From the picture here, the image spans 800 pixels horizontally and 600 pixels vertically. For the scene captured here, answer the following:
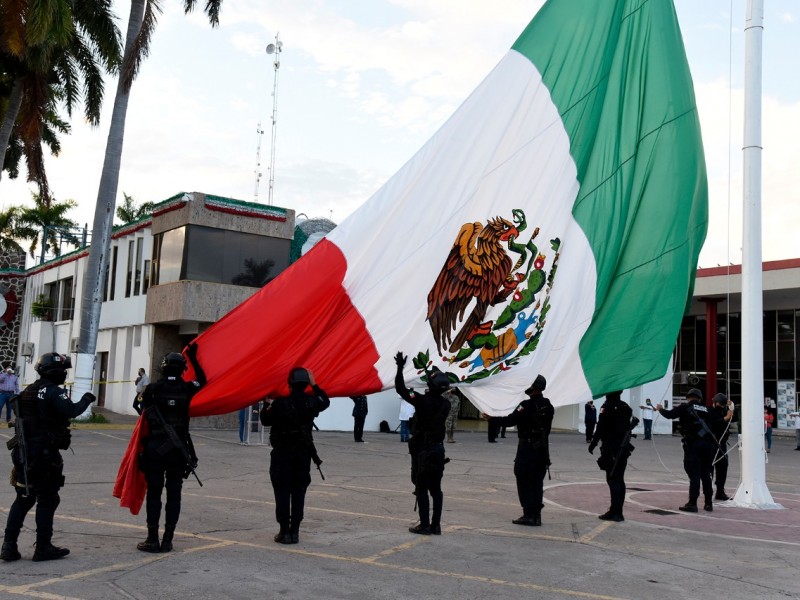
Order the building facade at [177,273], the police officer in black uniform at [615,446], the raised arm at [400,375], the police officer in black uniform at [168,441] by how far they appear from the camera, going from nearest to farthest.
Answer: the police officer in black uniform at [168,441]
the raised arm at [400,375]
the police officer in black uniform at [615,446]
the building facade at [177,273]

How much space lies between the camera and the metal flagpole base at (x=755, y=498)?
12156mm

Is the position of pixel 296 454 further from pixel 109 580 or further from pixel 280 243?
pixel 280 243

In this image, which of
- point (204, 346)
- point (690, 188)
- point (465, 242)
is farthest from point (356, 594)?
point (690, 188)

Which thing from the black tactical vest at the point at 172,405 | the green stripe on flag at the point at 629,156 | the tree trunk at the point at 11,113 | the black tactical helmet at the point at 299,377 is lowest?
the black tactical vest at the point at 172,405

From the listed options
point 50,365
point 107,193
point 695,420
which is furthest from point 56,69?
point 695,420

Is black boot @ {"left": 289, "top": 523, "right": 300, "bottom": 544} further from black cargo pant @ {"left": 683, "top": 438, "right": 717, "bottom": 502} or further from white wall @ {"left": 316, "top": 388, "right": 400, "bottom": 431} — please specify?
white wall @ {"left": 316, "top": 388, "right": 400, "bottom": 431}

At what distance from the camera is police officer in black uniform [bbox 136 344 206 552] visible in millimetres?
7719

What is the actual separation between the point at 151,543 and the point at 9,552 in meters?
1.23

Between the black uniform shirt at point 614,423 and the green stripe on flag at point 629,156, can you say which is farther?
the black uniform shirt at point 614,423

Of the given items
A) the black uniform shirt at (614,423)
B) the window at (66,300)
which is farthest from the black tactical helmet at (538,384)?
the window at (66,300)

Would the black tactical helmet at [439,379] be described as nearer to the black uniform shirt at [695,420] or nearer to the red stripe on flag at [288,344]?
the red stripe on flag at [288,344]

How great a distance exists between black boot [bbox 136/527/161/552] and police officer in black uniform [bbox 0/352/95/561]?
69cm

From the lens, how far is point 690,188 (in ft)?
29.7

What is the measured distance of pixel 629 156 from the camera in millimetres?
9102
